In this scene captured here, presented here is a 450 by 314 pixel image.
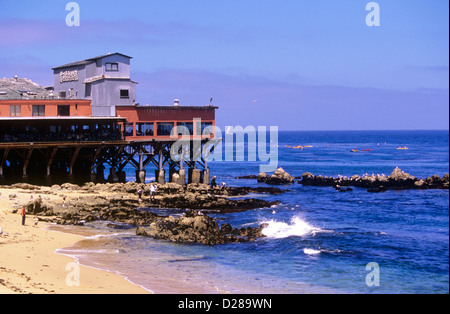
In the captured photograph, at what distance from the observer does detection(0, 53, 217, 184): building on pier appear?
55.5 metres

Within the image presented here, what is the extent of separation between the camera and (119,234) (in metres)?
36.6

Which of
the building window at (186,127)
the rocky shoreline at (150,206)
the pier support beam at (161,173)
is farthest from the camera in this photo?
the building window at (186,127)

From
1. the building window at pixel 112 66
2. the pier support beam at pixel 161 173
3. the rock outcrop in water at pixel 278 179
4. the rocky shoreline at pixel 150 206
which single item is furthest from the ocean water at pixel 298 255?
the rock outcrop in water at pixel 278 179

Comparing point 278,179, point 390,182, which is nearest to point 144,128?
point 278,179

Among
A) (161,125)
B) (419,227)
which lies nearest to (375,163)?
(161,125)

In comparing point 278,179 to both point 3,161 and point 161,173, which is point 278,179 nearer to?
point 161,173

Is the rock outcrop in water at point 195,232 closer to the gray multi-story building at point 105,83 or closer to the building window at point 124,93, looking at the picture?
the gray multi-story building at point 105,83

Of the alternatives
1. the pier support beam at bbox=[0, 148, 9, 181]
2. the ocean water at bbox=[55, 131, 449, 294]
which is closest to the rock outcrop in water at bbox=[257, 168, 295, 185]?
the ocean water at bbox=[55, 131, 449, 294]

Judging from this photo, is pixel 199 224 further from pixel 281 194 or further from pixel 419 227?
pixel 281 194

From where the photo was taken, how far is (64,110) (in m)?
57.8

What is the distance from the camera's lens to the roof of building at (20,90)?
56312mm

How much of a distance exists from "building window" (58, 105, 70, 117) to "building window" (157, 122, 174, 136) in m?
9.53

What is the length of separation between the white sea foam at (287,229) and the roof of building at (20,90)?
89.6ft
